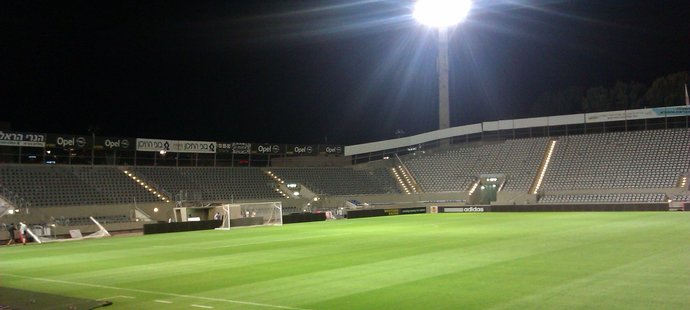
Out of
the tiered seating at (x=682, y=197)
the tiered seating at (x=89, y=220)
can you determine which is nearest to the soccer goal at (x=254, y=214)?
the tiered seating at (x=89, y=220)

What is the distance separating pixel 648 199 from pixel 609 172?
5.79 metres

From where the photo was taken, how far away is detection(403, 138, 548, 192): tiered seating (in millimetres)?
60906

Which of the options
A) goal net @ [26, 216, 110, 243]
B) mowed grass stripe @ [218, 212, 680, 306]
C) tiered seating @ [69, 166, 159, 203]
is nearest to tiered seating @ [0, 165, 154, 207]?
tiered seating @ [69, 166, 159, 203]

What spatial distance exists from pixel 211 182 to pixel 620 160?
128 ft

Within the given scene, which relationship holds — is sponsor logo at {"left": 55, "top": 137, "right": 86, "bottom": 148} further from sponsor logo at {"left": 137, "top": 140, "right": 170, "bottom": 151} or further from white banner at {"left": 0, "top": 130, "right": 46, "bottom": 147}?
sponsor logo at {"left": 137, "top": 140, "right": 170, "bottom": 151}

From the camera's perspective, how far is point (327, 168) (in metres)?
65.5

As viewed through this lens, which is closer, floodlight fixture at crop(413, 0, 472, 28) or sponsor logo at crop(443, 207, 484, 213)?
sponsor logo at crop(443, 207, 484, 213)

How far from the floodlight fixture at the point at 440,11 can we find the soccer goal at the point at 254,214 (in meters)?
24.1

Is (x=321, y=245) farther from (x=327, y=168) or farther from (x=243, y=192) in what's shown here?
(x=327, y=168)

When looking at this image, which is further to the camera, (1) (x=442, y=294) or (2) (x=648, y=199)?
(2) (x=648, y=199)

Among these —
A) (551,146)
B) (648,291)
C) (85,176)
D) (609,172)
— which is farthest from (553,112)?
(648,291)

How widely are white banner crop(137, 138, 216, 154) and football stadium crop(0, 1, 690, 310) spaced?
15cm

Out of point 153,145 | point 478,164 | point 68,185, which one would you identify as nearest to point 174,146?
point 153,145

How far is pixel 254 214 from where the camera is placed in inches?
1683
